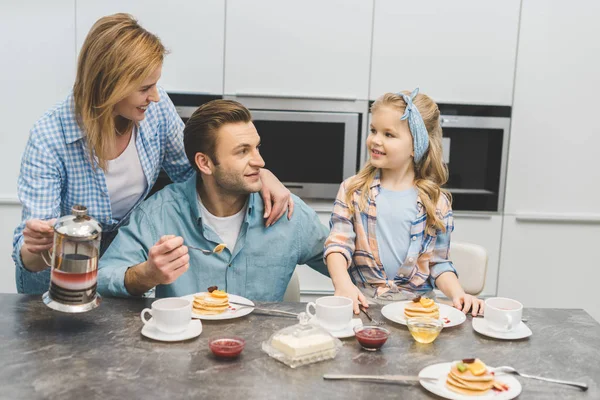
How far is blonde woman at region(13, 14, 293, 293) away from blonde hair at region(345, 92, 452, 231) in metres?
0.25

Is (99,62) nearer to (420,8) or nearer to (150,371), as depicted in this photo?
(150,371)

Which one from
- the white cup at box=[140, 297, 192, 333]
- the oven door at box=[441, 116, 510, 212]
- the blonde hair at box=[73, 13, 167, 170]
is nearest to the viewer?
the white cup at box=[140, 297, 192, 333]

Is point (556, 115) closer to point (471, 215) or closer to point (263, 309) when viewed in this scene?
point (471, 215)

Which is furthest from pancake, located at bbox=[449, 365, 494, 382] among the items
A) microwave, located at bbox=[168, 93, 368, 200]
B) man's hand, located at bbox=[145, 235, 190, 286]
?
microwave, located at bbox=[168, 93, 368, 200]

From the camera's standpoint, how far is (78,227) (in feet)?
5.23

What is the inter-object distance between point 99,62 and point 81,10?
5.62 feet

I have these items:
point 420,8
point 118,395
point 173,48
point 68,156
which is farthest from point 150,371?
point 420,8

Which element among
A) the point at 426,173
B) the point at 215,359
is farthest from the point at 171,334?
the point at 426,173

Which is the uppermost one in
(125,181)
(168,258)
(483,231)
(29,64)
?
(29,64)

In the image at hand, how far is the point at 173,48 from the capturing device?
3.60 metres

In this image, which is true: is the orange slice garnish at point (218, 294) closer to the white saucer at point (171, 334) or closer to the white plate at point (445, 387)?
the white saucer at point (171, 334)

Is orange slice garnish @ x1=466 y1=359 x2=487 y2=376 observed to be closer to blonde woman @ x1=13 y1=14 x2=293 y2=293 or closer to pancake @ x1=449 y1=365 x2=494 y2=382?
pancake @ x1=449 y1=365 x2=494 y2=382

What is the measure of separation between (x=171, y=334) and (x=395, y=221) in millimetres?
969

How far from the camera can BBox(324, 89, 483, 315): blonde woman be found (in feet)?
7.51
